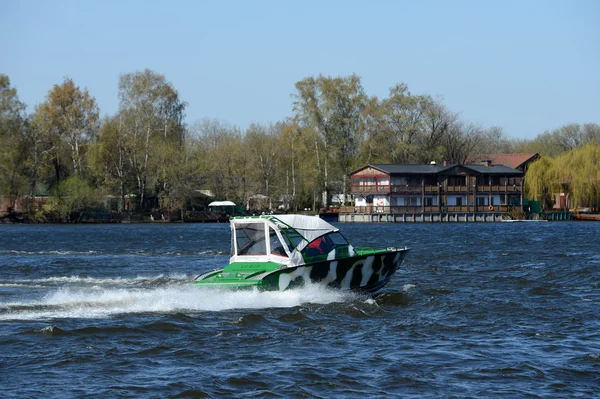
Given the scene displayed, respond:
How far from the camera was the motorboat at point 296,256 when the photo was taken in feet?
74.9

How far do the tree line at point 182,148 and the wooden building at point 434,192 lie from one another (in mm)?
5050

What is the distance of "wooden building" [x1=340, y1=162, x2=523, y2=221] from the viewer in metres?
101

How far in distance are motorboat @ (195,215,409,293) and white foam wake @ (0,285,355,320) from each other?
32 cm

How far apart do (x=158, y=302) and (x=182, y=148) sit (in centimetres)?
8122

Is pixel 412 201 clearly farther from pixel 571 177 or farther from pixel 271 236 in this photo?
pixel 271 236

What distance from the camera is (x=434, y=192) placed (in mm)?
102062

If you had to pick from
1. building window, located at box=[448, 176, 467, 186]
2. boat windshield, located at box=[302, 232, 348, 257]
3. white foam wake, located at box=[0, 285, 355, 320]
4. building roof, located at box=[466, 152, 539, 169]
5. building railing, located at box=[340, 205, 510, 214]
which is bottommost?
white foam wake, located at box=[0, 285, 355, 320]

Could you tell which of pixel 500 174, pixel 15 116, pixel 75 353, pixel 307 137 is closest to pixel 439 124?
pixel 500 174

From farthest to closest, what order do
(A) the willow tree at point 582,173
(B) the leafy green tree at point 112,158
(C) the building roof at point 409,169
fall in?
1. (C) the building roof at point 409,169
2. (A) the willow tree at point 582,173
3. (B) the leafy green tree at point 112,158

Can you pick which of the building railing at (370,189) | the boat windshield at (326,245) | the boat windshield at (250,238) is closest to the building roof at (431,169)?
the building railing at (370,189)

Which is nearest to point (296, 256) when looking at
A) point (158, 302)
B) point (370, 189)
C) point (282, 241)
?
point (282, 241)

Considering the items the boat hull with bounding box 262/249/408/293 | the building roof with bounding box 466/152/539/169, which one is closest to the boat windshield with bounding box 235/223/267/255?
the boat hull with bounding box 262/249/408/293

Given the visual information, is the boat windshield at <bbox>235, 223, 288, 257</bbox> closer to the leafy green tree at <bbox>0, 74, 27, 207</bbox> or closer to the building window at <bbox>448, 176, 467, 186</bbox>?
the leafy green tree at <bbox>0, 74, 27, 207</bbox>

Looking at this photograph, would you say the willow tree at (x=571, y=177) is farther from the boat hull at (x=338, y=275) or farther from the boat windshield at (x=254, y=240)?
the boat windshield at (x=254, y=240)
